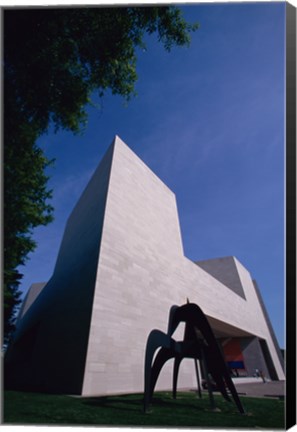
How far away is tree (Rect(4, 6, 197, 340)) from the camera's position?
7020 mm

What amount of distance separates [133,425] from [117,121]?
813 centimetres

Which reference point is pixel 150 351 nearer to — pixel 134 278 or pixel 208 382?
pixel 208 382

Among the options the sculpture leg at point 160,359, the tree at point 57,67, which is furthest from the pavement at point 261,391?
the tree at point 57,67

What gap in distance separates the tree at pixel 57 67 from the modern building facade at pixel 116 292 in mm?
3310

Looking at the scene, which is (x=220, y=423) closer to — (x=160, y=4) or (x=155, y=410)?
(x=155, y=410)

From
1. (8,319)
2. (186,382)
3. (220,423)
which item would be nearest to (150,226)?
(186,382)

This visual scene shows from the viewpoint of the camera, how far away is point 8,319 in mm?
19641

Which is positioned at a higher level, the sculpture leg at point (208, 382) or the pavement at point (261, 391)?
the sculpture leg at point (208, 382)

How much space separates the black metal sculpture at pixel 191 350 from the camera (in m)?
6.41

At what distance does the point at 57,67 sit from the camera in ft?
24.5

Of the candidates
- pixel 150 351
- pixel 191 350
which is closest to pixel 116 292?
pixel 191 350

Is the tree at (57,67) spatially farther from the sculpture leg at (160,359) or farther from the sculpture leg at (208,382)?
the sculpture leg at (208,382)

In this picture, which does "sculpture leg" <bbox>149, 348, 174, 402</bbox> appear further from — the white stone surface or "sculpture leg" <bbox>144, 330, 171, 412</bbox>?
the white stone surface

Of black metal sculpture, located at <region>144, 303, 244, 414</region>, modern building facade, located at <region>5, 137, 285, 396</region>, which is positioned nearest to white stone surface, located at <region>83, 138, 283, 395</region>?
modern building facade, located at <region>5, 137, 285, 396</region>
